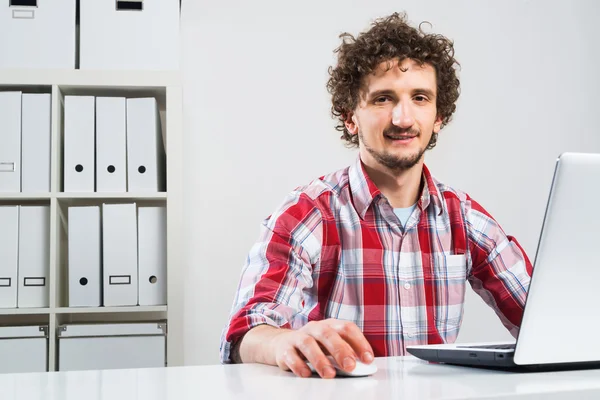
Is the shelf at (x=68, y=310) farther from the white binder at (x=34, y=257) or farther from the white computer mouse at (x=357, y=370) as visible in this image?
the white computer mouse at (x=357, y=370)

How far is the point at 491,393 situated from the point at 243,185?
1.92 meters

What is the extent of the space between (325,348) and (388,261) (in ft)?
2.45

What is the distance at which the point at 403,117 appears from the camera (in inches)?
63.3

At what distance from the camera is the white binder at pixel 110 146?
2.04 metres

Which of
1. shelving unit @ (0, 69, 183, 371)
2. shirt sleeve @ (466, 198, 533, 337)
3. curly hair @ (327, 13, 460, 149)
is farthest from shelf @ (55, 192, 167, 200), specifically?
shirt sleeve @ (466, 198, 533, 337)

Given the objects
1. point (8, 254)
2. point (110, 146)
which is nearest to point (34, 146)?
point (110, 146)

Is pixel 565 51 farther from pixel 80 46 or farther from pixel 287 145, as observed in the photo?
pixel 80 46

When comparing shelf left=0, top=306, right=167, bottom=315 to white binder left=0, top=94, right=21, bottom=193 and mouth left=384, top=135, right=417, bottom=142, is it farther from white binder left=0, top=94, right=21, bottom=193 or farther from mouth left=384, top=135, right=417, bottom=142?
mouth left=384, top=135, right=417, bottom=142

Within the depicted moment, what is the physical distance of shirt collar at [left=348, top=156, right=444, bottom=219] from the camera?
152 centimetres

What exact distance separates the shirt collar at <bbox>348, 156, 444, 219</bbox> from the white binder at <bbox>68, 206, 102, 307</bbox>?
0.87 m

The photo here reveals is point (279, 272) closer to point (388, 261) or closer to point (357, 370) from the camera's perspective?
point (388, 261)

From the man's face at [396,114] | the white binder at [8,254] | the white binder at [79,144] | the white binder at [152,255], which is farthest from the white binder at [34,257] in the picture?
the man's face at [396,114]

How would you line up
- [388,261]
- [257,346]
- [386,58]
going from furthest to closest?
[386,58]
[388,261]
[257,346]

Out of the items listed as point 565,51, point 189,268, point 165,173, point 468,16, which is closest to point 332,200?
point 165,173
